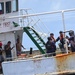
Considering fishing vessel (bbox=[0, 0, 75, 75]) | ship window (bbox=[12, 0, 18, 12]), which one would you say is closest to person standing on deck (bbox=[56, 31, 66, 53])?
fishing vessel (bbox=[0, 0, 75, 75])

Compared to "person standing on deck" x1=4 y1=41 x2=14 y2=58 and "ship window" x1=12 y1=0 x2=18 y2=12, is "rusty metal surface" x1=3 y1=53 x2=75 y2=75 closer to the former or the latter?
"person standing on deck" x1=4 y1=41 x2=14 y2=58

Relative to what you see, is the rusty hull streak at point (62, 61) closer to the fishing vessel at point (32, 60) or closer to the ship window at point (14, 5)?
the fishing vessel at point (32, 60)

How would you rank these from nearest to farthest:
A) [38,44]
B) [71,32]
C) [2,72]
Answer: [71,32]
[2,72]
[38,44]

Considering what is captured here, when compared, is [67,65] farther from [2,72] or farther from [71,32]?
[2,72]

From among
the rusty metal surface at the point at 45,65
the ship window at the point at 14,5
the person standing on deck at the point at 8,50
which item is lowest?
the rusty metal surface at the point at 45,65

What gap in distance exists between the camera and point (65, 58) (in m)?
18.4

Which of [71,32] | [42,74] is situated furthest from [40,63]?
[71,32]

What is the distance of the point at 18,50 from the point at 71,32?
3560 mm

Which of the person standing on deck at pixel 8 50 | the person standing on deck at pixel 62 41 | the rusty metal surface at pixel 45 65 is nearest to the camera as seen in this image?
the rusty metal surface at pixel 45 65

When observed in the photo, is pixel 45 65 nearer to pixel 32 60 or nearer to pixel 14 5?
pixel 32 60

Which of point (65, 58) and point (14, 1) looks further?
point (14, 1)

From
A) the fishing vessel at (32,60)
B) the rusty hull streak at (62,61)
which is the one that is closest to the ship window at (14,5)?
the fishing vessel at (32,60)

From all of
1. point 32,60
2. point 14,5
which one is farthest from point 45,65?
point 14,5

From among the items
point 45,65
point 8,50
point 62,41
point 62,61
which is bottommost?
point 45,65
